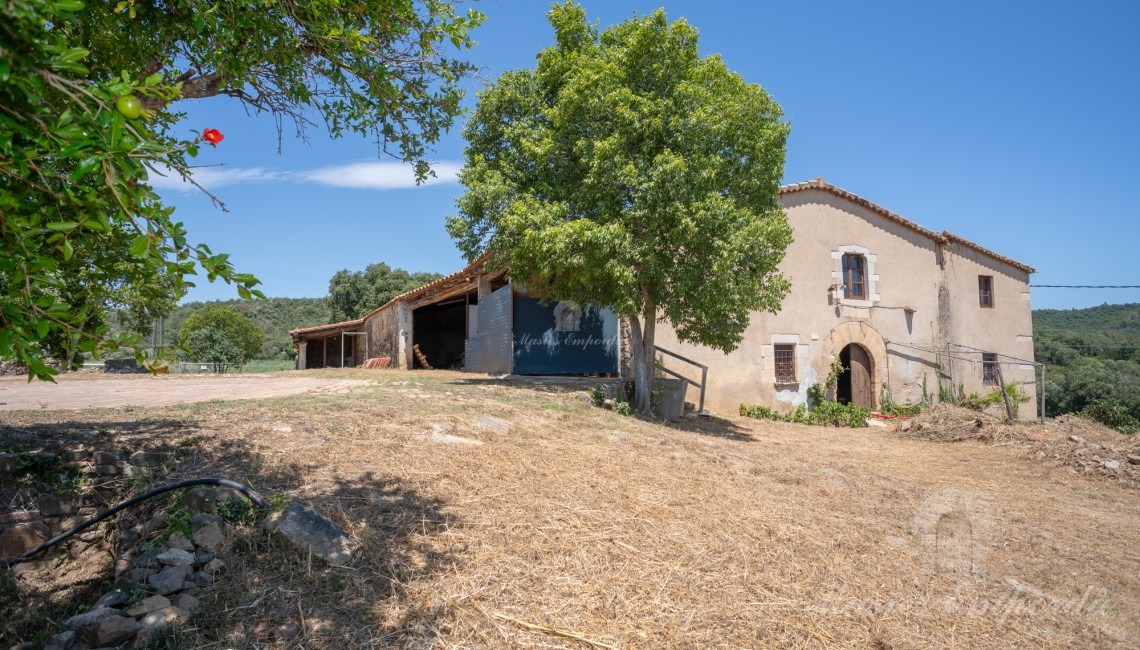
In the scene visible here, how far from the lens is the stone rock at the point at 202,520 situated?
11.5 ft

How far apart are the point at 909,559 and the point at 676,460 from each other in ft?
7.99

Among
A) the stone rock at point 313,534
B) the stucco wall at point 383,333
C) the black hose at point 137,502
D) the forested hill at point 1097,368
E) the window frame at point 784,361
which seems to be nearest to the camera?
the black hose at point 137,502

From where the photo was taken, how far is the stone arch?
54.3 feet

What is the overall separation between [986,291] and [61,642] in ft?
72.7

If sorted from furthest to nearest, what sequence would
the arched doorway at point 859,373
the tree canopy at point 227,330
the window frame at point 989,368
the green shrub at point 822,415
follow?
the tree canopy at point 227,330 < the window frame at point 989,368 < the arched doorway at point 859,373 < the green shrub at point 822,415

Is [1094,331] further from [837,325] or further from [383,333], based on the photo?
[383,333]

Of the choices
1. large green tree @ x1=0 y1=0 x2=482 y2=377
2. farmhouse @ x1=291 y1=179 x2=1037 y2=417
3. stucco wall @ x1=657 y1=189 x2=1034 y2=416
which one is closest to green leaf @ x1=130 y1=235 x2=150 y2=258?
large green tree @ x1=0 y1=0 x2=482 y2=377

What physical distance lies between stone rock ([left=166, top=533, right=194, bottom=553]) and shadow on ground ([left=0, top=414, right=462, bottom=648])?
195mm

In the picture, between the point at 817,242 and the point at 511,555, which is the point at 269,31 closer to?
the point at 511,555

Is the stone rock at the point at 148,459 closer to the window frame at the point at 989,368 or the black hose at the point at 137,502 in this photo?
the black hose at the point at 137,502

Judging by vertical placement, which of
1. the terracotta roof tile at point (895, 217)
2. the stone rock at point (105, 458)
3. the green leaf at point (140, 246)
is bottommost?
the stone rock at point (105, 458)

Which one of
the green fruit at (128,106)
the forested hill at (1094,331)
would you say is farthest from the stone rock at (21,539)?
the forested hill at (1094,331)

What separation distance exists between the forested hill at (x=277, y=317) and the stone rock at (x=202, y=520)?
43.5m

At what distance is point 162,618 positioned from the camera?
2842 mm
